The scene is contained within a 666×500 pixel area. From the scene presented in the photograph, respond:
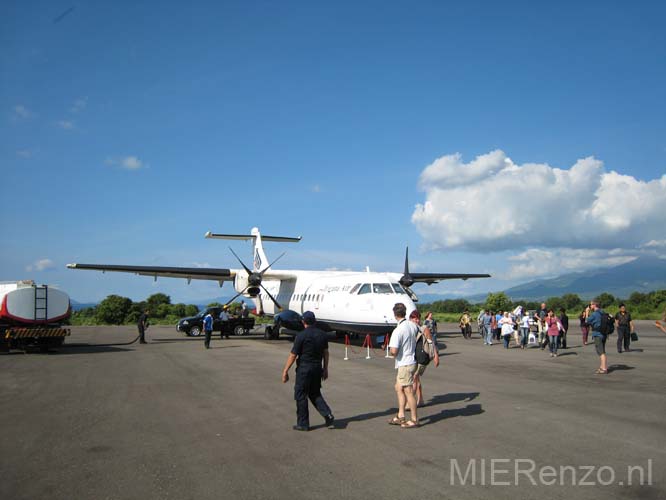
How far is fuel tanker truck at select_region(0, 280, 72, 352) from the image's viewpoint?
714 inches

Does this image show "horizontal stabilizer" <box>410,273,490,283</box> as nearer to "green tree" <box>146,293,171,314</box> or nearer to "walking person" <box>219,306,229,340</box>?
"walking person" <box>219,306,229,340</box>

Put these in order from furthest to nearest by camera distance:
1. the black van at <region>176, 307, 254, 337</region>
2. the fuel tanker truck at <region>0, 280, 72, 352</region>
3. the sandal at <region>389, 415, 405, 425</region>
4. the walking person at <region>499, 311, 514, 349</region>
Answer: the black van at <region>176, 307, 254, 337</region>
the walking person at <region>499, 311, 514, 349</region>
the fuel tanker truck at <region>0, 280, 72, 352</region>
the sandal at <region>389, 415, 405, 425</region>

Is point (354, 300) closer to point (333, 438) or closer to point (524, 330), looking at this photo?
point (524, 330)

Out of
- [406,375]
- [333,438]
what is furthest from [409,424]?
[333,438]

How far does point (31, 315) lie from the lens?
18.6m

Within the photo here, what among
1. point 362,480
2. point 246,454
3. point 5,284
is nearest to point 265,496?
point 362,480

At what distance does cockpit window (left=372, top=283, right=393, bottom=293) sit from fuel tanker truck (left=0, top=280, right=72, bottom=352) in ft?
38.7

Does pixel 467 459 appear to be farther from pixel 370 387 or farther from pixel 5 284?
pixel 5 284

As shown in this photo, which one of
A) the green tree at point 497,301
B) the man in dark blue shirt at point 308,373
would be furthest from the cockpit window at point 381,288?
the green tree at point 497,301

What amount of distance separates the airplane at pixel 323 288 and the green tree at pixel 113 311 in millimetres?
40155

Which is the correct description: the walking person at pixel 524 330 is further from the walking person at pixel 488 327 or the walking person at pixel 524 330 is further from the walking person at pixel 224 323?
the walking person at pixel 224 323
